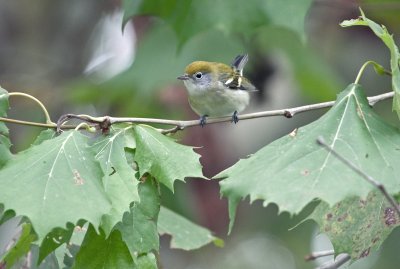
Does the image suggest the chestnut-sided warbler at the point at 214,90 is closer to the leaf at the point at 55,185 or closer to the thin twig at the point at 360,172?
the leaf at the point at 55,185

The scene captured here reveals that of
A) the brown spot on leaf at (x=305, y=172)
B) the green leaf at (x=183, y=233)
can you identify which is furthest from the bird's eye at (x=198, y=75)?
the brown spot on leaf at (x=305, y=172)

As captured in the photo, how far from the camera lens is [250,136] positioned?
8.10 metres

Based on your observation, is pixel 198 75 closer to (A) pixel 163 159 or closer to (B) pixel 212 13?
(B) pixel 212 13

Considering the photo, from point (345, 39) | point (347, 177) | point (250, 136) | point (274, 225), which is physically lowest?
point (274, 225)

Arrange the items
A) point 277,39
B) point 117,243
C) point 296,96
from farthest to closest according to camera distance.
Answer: point 296,96, point 277,39, point 117,243

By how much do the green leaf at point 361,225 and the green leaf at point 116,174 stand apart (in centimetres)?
71

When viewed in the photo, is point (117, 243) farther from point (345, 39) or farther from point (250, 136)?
point (345, 39)

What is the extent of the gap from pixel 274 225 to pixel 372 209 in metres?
5.89

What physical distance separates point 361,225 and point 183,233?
120 cm

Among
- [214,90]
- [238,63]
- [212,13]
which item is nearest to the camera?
[212,13]

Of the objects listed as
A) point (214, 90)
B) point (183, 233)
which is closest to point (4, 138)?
point (183, 233)

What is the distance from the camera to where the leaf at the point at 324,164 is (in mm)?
2461

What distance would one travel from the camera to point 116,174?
2.87 metres

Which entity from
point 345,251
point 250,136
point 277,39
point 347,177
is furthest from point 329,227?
point 250,136
